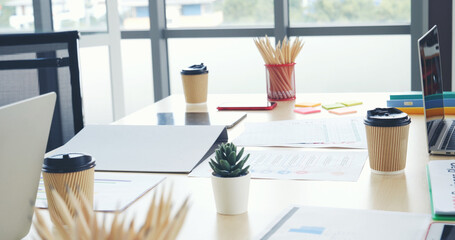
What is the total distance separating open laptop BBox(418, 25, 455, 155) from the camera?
1292 millimetres

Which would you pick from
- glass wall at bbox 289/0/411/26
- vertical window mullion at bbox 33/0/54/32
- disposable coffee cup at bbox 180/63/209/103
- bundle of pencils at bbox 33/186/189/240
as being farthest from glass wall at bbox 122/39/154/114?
bundle of pencils at bbox 33/186/189/240

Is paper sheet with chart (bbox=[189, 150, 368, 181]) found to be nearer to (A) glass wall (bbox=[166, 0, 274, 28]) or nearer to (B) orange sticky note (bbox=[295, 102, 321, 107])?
(B) orange sticky note (bbox=[295, 102, 321, 107])

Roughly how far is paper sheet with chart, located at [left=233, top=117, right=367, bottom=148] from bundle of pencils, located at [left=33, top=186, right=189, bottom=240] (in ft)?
3.21

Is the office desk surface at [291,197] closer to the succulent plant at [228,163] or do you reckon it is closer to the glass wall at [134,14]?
the succulent plant at [228,163]

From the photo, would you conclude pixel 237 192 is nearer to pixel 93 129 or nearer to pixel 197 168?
pixel 197 168

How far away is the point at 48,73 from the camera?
6.09 feet

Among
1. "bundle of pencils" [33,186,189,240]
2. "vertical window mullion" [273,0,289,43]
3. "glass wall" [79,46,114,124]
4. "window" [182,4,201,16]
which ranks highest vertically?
"window" [182,4,201,16]

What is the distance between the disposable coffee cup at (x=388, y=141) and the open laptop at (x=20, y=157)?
0.64m

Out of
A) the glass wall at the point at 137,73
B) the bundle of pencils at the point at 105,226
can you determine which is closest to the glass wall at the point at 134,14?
the glass wall at the point at 137,73

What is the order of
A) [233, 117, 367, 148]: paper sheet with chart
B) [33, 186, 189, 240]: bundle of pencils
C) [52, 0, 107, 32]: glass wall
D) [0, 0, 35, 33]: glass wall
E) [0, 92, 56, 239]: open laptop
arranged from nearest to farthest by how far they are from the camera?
[33, 186, 189, 240]: bundle of pencils < [0, 92, 56, 239]: open laptop < [233, 117, 367, 148]: paper sheet with chart < [0, 0, 35, 33]: glass wall < [52, 0, 107, 32]: glass wall

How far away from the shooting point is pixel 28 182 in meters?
0.82

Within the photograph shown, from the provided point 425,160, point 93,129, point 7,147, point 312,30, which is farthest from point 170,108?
point 312,30

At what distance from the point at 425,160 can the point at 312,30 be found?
2562 millimetres

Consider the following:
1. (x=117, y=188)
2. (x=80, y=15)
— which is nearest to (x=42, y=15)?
(x=80, y=15)
